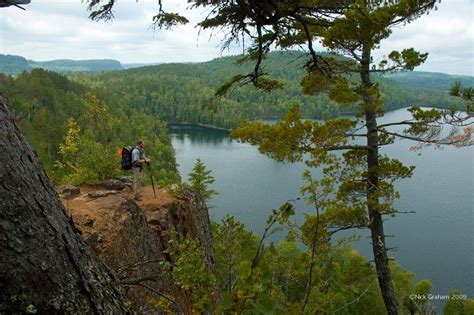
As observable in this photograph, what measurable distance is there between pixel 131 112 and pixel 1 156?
83999 mm

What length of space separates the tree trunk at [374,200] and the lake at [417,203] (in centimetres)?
1171

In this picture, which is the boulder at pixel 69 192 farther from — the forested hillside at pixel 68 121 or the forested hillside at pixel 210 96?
the forested hillside at pixel 210 96

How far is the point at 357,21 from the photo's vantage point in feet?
23.5

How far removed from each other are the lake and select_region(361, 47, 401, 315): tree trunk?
461 inches

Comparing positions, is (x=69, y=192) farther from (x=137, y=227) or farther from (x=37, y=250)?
(x=37, y=250)

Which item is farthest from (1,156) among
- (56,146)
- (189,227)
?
(56,146)

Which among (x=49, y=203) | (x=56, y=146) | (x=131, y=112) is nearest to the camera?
(x=49, y=203)

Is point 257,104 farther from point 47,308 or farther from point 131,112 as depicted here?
point 47,308

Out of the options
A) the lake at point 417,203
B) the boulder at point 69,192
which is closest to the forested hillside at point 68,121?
the lake at point 417,203

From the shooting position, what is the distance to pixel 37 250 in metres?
1.42

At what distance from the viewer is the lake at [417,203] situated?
3120 cm

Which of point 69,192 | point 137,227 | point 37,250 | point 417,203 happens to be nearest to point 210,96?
point 417,203

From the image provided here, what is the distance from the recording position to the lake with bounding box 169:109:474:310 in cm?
3120

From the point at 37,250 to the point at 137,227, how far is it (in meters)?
5.68
